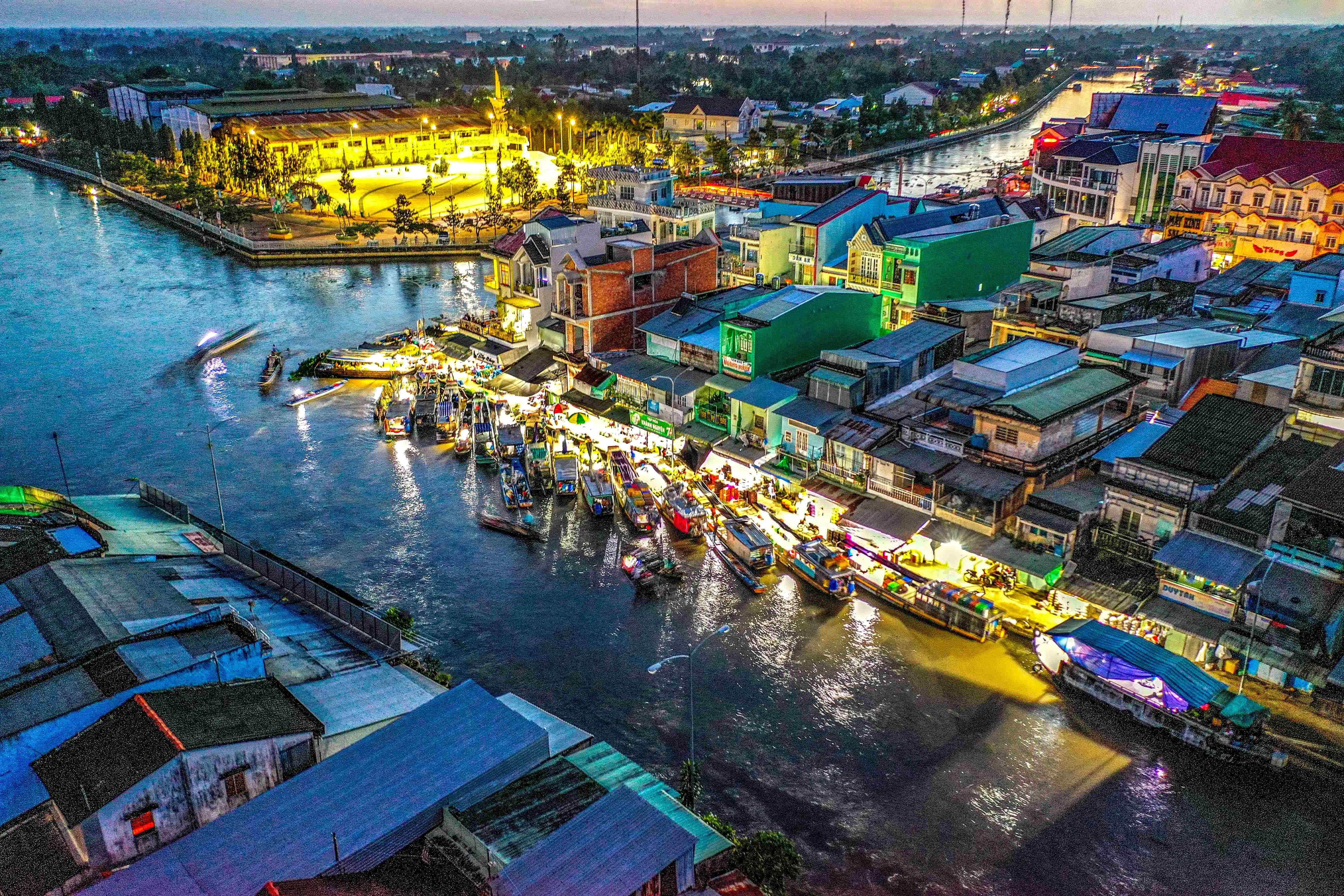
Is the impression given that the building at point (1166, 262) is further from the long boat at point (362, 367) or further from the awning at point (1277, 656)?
the long boat at point (362, 367)

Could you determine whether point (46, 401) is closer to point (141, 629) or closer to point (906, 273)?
point (141, 629)

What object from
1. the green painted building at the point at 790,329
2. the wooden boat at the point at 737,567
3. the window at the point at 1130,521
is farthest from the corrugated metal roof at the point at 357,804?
the green painted building at the point at 790,329

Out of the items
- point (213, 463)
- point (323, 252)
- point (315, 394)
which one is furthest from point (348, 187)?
point (213, 463)

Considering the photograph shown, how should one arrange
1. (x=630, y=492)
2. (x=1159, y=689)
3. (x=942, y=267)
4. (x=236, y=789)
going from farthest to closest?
1. (x=942, y=267)
2. (x=630, y=492)
3. (x=1159, y=689)
4. (x=236, y=789)

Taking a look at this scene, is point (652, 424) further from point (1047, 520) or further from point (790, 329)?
point (1047, 520)

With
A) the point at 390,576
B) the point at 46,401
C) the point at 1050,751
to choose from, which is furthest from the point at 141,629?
the point at 46,401

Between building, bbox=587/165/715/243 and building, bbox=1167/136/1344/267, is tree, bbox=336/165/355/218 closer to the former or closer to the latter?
building, bbox=587/165/715/243
